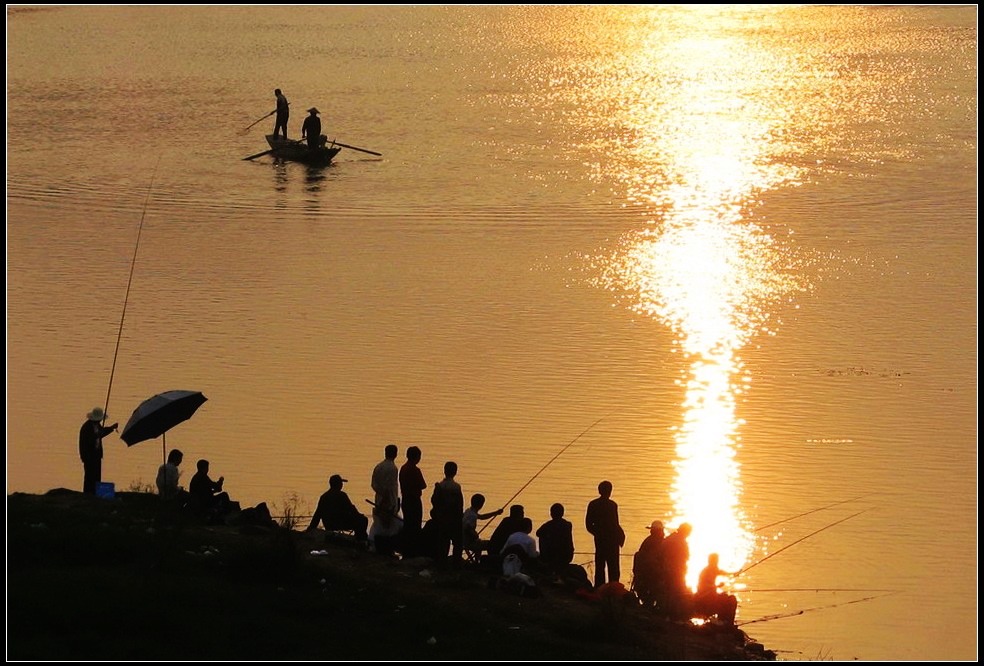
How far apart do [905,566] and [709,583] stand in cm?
260

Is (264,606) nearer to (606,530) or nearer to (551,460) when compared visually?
(606,530)

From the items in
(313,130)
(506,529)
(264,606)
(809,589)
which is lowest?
(264,606)

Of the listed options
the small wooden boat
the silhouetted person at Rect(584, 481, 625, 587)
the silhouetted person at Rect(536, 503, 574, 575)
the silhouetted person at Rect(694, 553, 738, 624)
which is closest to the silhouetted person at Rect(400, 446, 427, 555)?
the silhouetted person at Rect(536, 503, 574, 575)

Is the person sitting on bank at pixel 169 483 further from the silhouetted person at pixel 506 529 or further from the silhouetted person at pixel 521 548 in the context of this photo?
the silhouetted person at pixel 521 548

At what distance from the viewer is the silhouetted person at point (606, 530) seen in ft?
42.8

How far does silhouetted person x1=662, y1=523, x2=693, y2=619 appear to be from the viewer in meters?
12.4

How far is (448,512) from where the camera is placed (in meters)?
12.9

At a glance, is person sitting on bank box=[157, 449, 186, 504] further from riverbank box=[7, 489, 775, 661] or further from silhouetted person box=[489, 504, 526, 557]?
silhouetted person box=[489, 504, 526, 557]

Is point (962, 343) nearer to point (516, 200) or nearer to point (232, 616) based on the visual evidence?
point (516, 200)

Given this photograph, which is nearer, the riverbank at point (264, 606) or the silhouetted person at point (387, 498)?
the riverbank at point (264, 606)

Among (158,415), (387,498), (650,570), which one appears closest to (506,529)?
(387,498)

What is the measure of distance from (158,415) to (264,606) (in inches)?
114

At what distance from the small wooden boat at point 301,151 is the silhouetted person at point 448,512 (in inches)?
760

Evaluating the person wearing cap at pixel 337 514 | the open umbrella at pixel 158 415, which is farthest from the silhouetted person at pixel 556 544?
the open umbrella at pixel 158 415
